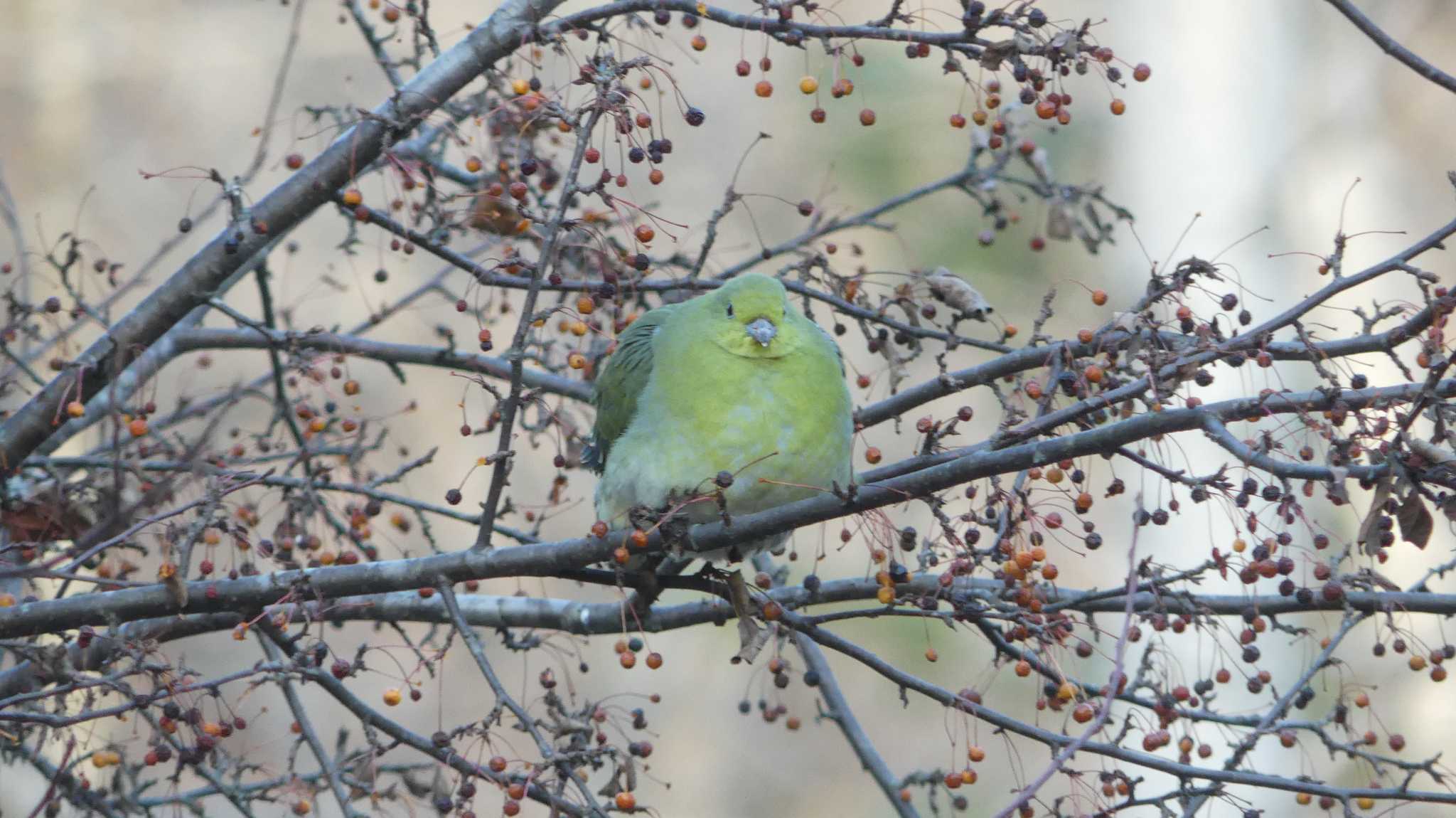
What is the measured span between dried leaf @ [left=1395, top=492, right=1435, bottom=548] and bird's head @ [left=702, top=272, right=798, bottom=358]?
1818 millimetres

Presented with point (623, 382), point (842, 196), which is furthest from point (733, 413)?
point (842, 196)

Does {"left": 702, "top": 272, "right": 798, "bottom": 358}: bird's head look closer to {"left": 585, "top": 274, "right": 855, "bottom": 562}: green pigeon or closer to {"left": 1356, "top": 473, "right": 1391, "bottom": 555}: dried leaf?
{"left": 585, "top": 274, "right": 855, "bottom": 562}: green pigeon

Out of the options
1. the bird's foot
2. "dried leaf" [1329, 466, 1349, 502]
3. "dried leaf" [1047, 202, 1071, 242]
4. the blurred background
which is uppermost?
the blurred background

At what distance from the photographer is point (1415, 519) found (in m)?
2.31

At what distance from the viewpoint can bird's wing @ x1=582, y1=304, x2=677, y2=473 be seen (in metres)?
4.10

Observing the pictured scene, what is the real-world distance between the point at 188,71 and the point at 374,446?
7.74m

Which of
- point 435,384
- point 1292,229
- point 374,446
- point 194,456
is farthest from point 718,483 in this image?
point 435,384

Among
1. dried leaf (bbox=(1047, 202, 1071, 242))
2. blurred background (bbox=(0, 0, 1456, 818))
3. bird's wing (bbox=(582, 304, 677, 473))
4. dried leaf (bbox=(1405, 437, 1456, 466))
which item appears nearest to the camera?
dried leaf (bbox=(1405, 437, 1456, 466))

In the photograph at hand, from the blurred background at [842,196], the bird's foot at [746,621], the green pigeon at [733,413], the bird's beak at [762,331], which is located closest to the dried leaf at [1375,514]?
the bird's foot at [746,621]

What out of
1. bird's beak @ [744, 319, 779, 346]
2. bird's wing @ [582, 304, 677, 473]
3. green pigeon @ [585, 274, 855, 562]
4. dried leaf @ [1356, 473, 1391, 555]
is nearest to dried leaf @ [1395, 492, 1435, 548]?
dried leaf @ [1356, 473, 1391, 555]

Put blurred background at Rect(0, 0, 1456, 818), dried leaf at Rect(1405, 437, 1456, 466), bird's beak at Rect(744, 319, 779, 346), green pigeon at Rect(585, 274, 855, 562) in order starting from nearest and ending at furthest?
dried leaf at Rect(1405, 437, 1456, 466), green pigeon at Rect(585, 274, 855, 562), bird's beak at Rect(744, 319, 779, 346), blurred background at Rect(0, 0, 1456, 818)

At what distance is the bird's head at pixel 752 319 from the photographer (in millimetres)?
3828

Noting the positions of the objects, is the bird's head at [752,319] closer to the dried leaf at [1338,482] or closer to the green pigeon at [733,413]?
the green pigeon at [733,413]

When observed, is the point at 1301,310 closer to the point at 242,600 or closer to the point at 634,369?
the point at 634,369
